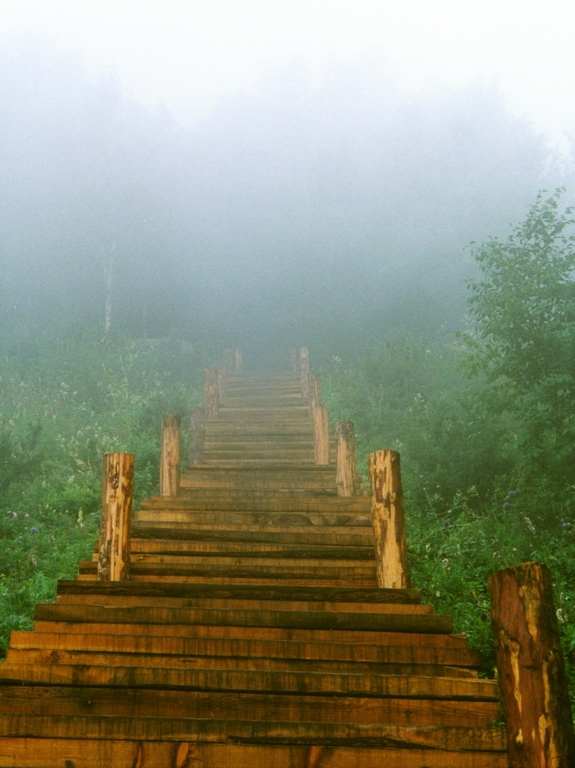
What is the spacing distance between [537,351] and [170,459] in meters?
5.46

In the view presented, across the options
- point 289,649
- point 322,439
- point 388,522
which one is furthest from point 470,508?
point 289,649

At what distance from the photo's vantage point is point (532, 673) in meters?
3.55

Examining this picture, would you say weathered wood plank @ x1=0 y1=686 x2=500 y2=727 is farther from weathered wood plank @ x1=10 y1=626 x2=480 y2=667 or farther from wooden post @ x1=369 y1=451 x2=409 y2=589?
wooden post @ x1=369 y1=451 x2=409 y2=589

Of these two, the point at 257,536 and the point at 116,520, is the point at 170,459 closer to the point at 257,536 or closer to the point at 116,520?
the point at 257,536

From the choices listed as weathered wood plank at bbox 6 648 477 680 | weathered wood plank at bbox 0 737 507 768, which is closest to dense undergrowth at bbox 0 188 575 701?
weathered wood plank at bbox 6 648 477 680

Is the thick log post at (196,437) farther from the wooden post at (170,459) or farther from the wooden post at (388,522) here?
the wooden post at (388,522)

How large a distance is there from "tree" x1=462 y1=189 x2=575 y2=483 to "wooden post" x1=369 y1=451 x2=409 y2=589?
3.81 metres

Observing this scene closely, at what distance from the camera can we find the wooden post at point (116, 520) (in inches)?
284

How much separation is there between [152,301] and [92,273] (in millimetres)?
3066

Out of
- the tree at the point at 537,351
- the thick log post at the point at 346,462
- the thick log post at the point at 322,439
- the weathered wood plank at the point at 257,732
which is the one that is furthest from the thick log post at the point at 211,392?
the weathered wood plank at the point at 257,732

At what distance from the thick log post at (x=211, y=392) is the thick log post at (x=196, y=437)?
2839 mm

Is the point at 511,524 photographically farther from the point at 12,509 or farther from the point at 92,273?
the point at 92,273

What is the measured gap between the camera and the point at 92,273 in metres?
35.4

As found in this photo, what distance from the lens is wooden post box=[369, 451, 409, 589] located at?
23.3 ft
